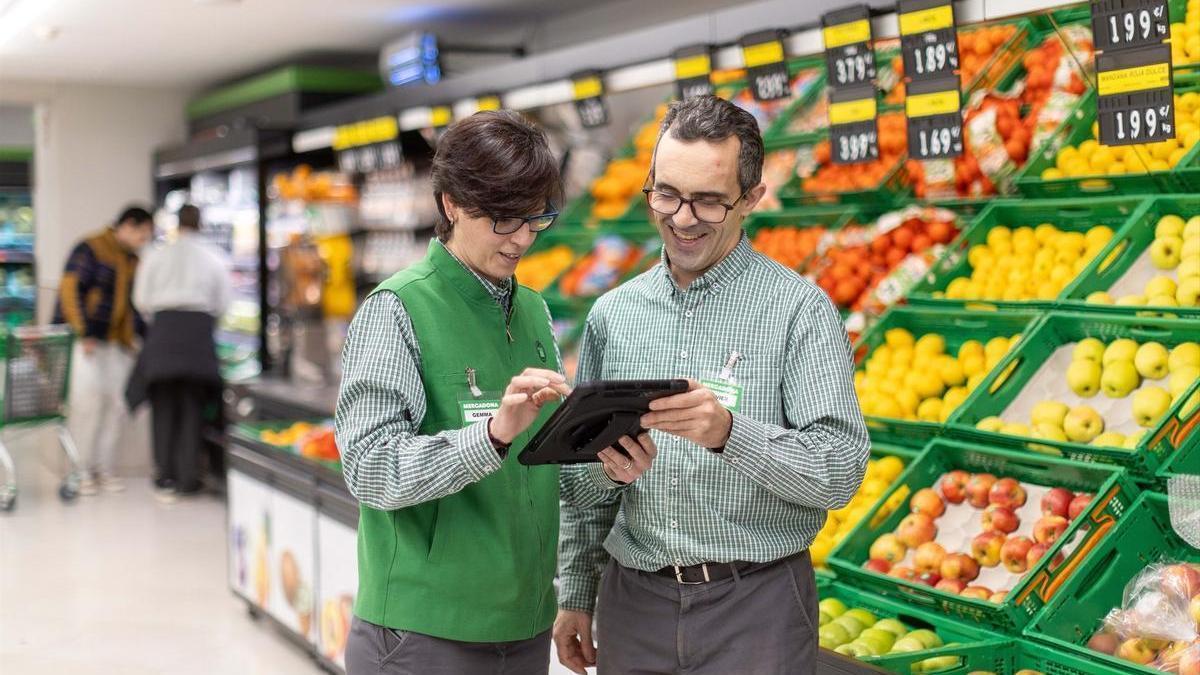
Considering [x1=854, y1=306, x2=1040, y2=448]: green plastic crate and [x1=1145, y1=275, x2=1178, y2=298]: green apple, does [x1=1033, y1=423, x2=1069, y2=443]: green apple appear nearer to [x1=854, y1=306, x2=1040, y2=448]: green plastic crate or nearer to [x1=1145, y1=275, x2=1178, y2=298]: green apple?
[x1=854, y1=306, x2=1040, y2=448]: green plastic crate

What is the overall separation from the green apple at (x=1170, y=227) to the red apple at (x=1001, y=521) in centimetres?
89

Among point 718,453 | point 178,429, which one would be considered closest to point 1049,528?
→ point 718,453

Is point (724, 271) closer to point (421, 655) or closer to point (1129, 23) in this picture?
point (421, 655)

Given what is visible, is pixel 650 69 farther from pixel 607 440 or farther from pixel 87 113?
pixel 87 113

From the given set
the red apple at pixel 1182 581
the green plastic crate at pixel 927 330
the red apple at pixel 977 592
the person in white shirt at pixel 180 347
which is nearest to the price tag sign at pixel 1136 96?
the green plastic crate at pixel 927 330

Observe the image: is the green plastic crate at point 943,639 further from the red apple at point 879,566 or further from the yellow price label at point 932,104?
the yellow price label at point 932,104

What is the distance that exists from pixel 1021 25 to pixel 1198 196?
119 cm

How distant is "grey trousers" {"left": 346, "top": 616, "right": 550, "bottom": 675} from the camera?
6.75 ft

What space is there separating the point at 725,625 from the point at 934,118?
217 centimetres

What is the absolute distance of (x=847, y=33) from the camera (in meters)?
3.89

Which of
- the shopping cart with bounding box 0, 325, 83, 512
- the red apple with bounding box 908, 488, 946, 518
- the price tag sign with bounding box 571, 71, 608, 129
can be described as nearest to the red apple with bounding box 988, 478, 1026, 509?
the red apple with bounding box 908, 488, 946, 518

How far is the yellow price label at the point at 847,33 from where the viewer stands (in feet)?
12.6

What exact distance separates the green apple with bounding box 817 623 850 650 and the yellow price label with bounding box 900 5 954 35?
1.73 metres

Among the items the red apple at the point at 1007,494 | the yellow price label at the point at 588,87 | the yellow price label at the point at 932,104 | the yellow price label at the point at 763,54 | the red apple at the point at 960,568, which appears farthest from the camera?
the yellow price label at the point at 588,87
